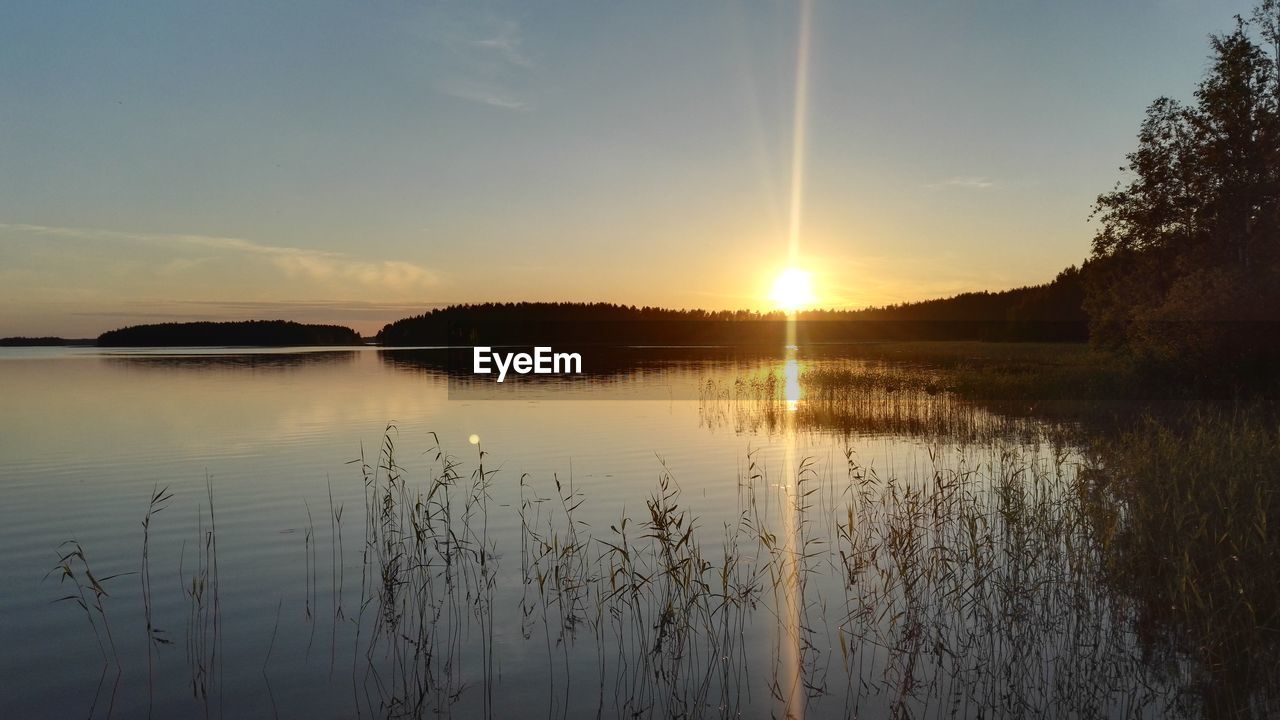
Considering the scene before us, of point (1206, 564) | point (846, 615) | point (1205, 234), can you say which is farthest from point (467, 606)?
point (1205, 234)

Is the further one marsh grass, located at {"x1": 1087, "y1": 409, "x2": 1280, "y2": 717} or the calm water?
the calm water

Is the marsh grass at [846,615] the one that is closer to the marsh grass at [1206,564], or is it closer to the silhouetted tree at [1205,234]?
the marsh grass at [1206,564]

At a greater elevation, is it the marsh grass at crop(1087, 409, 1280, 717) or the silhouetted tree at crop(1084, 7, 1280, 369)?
the silhouetted tree at crop(1084, 7, 1280, 369)

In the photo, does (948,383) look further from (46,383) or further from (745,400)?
(46,383)

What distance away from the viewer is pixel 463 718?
7.29 m

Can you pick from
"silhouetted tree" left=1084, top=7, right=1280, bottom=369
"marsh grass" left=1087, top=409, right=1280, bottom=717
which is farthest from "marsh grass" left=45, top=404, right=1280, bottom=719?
"silhouetted tree" left=1084, top=7, right=1280, bottom=369

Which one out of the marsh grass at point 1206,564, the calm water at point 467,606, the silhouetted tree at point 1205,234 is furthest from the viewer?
the silhouetted tree at point 1205,234

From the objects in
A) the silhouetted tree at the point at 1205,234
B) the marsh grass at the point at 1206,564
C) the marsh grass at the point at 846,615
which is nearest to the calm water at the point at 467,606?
the marsh grass at the point at 846,615

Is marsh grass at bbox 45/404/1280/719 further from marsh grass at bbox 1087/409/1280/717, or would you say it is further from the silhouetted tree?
the silhouetted tree

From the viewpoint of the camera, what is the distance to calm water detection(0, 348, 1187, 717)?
7.74m

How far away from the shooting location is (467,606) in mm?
10273

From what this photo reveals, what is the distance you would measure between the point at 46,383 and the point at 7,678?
62259mm

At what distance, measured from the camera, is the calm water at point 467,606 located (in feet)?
25.4

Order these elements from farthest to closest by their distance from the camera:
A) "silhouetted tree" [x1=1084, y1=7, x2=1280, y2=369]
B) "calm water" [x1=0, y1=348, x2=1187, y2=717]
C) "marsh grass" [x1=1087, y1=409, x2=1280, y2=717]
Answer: "silhouetted tree" [x1=1084, y1=7, x2=1280, y2=369] < "calm water" [x1=0, y1=348, x2=1187, y2=717] < "marsh grass" [x1=1087, y1=409, x2=1280, y2=717]
